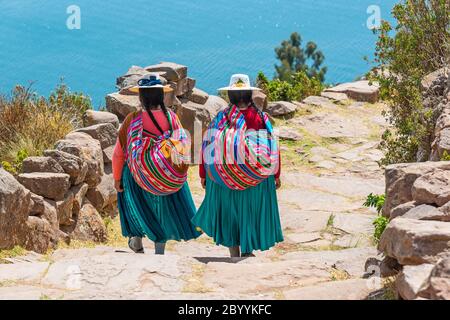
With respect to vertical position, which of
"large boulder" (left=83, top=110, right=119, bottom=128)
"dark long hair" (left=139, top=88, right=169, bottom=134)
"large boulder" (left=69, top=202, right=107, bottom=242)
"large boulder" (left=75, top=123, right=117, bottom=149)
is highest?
"dark long hair" (left=139, top=88, right=169, bottom=134)

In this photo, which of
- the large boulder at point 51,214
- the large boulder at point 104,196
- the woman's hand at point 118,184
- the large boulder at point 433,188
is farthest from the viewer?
the large boulder at point 104,196

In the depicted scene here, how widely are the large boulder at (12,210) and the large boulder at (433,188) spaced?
11.4 feet

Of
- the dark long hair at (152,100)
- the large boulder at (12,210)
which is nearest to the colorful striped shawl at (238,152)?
the dark long hair at (152,100)

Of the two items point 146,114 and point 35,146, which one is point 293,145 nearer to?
point 35,146

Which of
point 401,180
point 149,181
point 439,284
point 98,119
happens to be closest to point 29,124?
point 98,119

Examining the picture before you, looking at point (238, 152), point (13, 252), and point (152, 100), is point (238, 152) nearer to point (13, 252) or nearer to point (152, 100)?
point (152, 100)

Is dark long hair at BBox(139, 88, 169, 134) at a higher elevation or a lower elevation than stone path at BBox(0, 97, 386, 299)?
higher

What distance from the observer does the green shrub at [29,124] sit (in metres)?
10.1

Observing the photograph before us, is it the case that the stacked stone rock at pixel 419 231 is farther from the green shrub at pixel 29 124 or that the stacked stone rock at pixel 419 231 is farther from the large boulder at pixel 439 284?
the green shrub at pixel 29 124

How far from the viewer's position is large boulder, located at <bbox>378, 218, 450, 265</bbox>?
432 cm

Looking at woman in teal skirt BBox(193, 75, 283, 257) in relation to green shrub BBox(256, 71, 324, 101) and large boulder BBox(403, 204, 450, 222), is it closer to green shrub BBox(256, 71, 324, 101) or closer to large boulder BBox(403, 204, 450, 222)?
large boulder BBox(403, 204, 450, 222)

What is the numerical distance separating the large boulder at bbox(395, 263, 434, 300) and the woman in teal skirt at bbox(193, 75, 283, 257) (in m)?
3.29

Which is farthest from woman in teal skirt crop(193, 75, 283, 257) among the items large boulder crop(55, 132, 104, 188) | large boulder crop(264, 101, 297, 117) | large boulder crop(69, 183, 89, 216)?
large boulder crop(264, 101, 297, 117)

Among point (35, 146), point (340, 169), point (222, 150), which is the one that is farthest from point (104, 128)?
point (340, 169)
